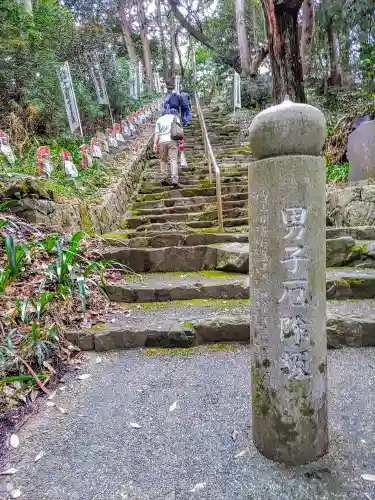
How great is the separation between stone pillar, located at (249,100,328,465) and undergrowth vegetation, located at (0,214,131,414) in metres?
1.33

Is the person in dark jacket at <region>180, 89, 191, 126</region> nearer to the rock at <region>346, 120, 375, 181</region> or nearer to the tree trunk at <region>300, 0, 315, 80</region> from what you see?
the tree trunk at <region>300, 0, 315, 80</region>

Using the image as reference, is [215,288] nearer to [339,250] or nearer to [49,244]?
[339,250]

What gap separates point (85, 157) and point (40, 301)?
387 cm

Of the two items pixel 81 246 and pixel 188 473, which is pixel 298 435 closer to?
pixel 188 473

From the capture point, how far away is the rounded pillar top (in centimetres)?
119

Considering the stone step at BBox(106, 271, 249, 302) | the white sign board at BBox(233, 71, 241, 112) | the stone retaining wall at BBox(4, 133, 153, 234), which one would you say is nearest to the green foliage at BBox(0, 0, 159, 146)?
the stone retaining wall at BBox(4, 133, 153, 234)

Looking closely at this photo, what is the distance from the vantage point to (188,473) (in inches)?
52.2

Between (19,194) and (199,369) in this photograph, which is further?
(19,194)

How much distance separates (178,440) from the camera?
4.96ft

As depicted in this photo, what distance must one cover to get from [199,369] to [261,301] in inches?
39.0

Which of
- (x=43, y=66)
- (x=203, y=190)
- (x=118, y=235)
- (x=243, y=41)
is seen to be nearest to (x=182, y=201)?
(x=203, y=190)

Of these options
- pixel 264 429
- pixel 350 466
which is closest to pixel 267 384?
pixel 264 429

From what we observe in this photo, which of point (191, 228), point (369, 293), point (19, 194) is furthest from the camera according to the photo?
point (191, 228)

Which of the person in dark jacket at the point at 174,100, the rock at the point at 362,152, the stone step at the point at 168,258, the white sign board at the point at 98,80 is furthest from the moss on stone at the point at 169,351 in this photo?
the white sign board at the point at 98,80
